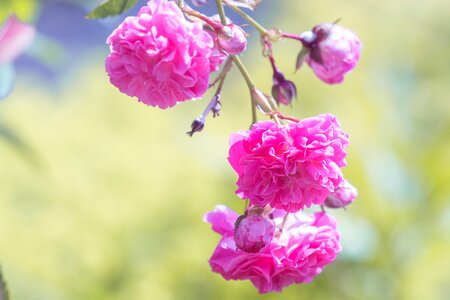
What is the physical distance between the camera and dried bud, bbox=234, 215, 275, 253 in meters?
0.51

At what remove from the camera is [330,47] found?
54 centimetres

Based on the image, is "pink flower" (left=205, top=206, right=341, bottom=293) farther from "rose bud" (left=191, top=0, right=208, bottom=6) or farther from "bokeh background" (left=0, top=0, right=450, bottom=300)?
"bokeh background" (left=0, top=0, right=450, bottom=300)

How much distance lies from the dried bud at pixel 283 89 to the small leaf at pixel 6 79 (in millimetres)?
308

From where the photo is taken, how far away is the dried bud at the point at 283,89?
55cm

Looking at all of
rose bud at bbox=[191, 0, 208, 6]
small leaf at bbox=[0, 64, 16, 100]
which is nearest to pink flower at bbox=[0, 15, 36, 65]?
small leaf at bbox=[0, 64, 16, 100]

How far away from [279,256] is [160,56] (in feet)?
0.55

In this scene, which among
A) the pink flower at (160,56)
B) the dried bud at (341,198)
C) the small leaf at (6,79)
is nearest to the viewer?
the pink flower at (160,56)

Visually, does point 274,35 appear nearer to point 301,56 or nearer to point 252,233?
point 301,56

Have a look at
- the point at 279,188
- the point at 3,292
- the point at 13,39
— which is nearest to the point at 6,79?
the point at 13,39

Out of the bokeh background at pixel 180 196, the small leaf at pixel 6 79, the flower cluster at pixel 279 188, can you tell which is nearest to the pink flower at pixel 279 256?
the flower cluster at pixel 279 188

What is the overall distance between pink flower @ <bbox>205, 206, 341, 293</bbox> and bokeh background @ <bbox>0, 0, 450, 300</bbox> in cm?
69

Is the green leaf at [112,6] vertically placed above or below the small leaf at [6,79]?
above


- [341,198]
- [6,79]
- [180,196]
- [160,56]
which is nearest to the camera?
[160,56]

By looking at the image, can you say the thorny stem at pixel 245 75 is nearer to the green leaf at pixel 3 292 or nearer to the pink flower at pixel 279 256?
the pink flower at pixel 279 256
